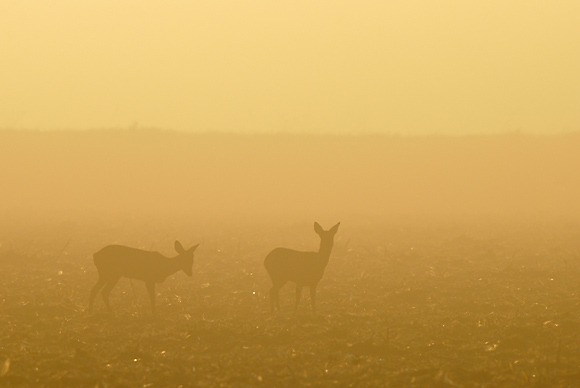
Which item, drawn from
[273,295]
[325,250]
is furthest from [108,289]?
[325,250]

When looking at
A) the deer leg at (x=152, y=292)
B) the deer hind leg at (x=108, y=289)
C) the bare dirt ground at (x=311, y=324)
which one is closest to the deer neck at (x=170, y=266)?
the deer leg at (x=152, y=292)

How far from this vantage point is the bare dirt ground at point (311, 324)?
506 inches

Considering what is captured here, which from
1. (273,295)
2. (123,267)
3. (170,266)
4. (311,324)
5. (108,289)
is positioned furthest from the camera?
(170,266)

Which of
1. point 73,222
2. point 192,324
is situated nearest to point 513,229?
point 73,222

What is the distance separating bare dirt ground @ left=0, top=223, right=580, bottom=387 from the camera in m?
12.9

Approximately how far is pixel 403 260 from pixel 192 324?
40.8 feet

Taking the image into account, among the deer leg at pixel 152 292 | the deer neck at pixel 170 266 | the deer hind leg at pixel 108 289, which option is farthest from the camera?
the deer neck at pixel 170 266

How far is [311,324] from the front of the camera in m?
16.8

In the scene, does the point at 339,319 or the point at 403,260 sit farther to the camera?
the point at 403,260

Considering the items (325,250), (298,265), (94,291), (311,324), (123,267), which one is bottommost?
(311,324)

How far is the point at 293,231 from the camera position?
40.3 metres

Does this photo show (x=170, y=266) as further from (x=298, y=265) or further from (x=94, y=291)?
(x=298, y=265)

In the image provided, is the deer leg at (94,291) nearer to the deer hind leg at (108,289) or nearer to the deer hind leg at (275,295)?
the deer hind leg at (108,289)

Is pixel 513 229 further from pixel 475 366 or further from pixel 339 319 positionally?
pixel 475 366
